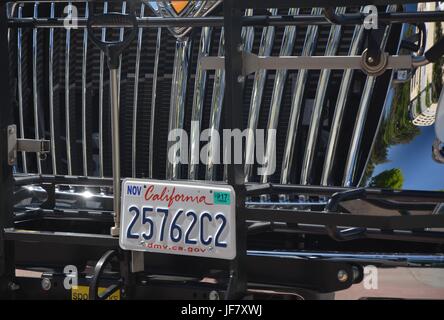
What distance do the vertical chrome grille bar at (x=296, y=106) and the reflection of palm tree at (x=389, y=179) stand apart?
1.28 feet

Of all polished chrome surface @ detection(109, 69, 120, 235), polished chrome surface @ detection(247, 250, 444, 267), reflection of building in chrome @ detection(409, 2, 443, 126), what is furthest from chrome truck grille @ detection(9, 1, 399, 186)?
polished chrome surface @ detection(109, 69, 120, 235)

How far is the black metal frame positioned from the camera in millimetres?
2514

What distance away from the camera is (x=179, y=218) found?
2625 mm

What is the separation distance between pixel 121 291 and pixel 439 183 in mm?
1351

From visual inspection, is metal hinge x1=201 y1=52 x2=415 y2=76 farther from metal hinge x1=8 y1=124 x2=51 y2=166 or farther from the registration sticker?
metal hinge x1=8 y1=124 x2=51 y2=166

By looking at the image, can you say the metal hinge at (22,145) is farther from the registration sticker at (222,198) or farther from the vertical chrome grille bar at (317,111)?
the vertical chrome grille bar at (317,111)

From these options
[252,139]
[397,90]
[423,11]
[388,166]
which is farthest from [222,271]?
[423,11]

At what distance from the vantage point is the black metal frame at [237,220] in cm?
251

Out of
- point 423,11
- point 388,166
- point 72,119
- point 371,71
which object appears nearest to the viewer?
point 371,71

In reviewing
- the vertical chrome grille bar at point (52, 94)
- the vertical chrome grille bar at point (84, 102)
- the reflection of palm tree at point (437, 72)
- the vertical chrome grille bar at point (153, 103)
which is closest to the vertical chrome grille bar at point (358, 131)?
the reflection of palm tree at point (437, 72)

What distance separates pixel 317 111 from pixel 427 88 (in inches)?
19.2

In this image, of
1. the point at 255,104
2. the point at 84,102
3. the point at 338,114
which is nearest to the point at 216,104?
the point at 255,104

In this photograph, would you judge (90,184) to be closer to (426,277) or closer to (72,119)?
(72,119)

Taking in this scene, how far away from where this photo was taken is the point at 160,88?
329cm
